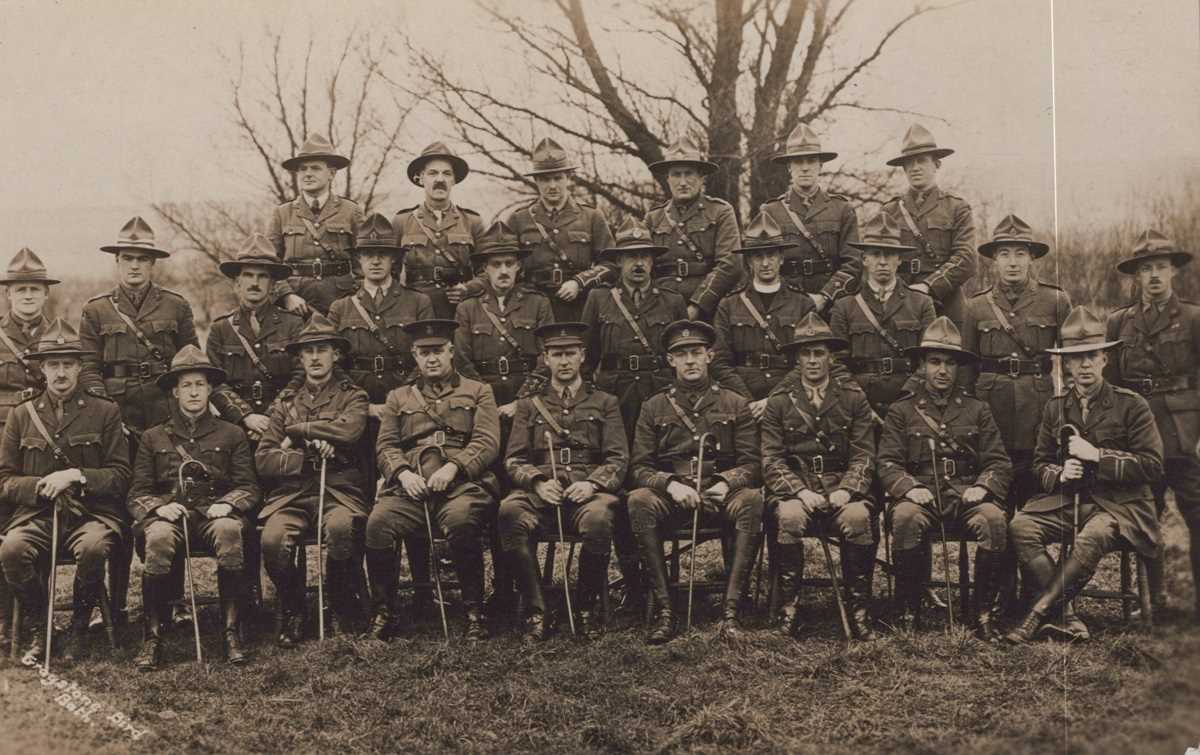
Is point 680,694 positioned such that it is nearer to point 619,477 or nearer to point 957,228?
point 619,477

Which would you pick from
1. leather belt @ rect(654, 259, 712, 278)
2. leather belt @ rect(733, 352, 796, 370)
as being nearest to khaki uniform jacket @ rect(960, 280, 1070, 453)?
leather belt @ rect(733, 352, 796, 370)

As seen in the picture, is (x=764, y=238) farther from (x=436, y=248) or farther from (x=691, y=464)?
(x=436, y=248)

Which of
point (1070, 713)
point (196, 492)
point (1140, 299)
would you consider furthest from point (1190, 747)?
point (196, 492)

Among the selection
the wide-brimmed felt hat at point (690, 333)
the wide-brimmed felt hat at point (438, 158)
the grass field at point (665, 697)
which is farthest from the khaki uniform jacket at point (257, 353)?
the wide-brimmed felt hat at point (690, 333)

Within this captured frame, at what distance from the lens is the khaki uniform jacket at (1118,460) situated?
17.5 feet

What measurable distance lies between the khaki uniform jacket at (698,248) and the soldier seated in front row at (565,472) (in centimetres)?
82

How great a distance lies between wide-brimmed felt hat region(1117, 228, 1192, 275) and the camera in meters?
5.46

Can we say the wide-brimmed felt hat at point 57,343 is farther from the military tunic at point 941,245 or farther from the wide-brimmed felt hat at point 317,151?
the military tunic at point 941,245

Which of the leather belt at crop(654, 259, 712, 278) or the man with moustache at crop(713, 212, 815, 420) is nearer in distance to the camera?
the man with moustache at crop(713, 212, 815, 420)

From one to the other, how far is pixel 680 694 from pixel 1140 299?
10.5 feet

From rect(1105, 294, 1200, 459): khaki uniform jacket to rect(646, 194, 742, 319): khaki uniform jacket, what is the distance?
2245mm

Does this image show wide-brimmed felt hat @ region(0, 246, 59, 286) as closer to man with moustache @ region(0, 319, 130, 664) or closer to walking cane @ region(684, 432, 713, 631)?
man with moustache @ region(0, 319, 130, 664)

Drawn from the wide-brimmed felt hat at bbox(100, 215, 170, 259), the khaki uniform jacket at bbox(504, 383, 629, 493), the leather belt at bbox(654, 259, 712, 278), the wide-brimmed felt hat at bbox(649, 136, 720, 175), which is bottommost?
the khaki uniform jacket at bbox(504, 383, 629, 493)

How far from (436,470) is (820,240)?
109 inches
